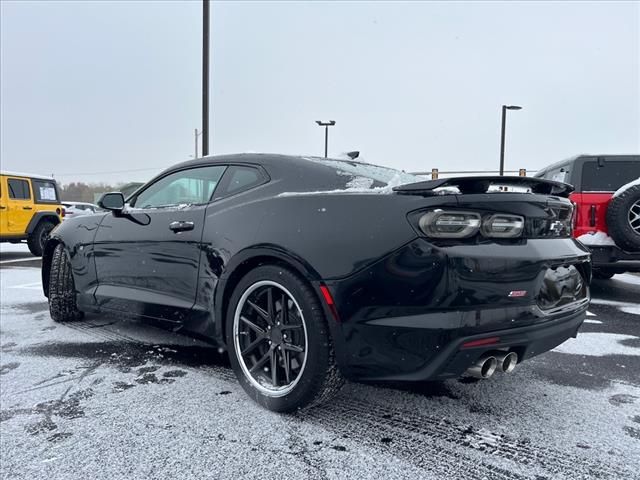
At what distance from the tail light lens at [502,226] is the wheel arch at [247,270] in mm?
752

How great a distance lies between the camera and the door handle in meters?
2.73

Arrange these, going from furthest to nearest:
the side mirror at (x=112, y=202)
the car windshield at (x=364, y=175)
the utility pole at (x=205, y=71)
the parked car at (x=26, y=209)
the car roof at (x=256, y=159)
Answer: the utility pole at (x=205, y=71) → the parked car at (x=26, y=209) → the side mirror at (x=112, y=202) → the car roof at (x=256, y=159) → the car windshield at (x=364, y=175)

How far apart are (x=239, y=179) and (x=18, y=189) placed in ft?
32.4

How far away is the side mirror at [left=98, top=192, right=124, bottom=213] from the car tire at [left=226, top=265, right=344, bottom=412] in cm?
143

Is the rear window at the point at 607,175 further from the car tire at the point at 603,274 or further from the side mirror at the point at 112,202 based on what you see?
the side mirror at the point at 112,202

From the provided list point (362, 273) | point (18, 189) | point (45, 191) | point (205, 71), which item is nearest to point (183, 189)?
point (362, 273)

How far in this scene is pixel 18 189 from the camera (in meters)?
10.2

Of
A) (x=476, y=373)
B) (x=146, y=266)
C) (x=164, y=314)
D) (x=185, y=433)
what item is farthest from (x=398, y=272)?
(x=146, y=266)

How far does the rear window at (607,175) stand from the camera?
525 cm

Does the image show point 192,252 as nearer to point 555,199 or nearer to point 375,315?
point 375,315

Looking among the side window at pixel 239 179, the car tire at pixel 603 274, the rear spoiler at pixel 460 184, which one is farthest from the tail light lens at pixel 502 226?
the car tire at pixel 603 274

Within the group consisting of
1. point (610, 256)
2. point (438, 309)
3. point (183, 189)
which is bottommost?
point (610, 256)

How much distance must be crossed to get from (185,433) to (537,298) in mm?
1679

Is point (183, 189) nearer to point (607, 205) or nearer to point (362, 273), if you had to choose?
point (362, 273)
